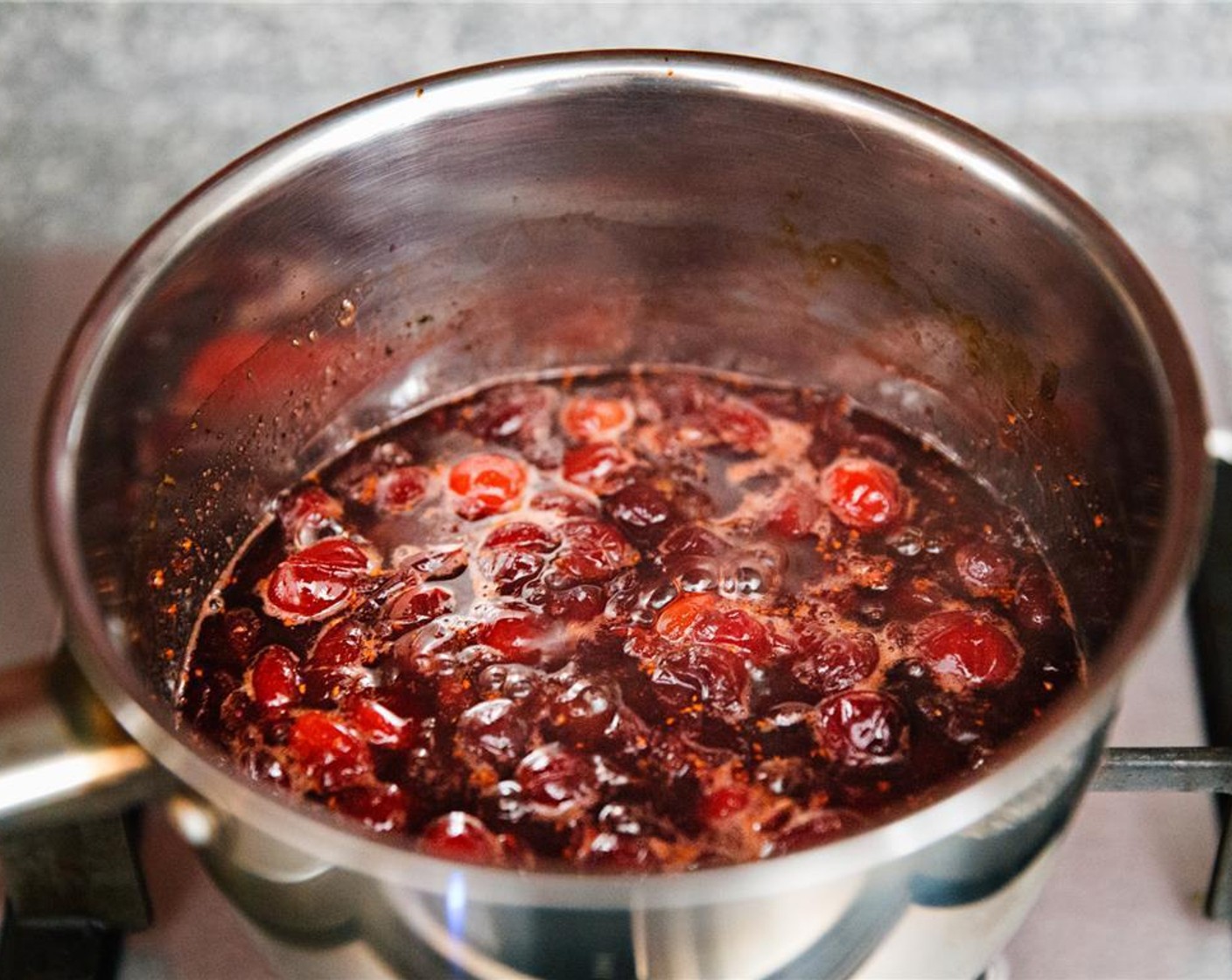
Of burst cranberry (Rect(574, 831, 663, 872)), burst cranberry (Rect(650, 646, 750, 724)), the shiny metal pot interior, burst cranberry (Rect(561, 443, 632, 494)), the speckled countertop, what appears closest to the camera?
the shiny metal pot interior

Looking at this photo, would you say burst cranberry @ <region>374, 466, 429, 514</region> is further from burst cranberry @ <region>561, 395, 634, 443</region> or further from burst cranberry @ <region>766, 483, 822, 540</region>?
burst cranberry @ <region>766, 483, 822, 540</region>

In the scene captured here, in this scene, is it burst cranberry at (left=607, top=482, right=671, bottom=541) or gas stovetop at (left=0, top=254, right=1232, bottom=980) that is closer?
gas stovetop at (left=0, top=254, right=1232, bottom=980)

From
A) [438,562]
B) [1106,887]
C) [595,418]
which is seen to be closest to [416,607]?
[438,562]

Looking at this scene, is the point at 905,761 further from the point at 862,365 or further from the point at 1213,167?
the point at 1213,167

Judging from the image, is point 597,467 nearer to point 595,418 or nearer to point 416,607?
point 595,418

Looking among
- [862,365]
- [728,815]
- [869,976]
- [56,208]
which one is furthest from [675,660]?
[56,208]

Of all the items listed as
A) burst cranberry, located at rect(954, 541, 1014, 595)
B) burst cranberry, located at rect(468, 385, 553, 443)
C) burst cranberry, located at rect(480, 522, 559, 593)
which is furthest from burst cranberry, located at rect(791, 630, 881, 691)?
burst cranberry, located at rect(468, 385, 553, 443)

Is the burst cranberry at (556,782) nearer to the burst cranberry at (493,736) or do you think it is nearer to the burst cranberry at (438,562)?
the burst cranberry at (493,736)
